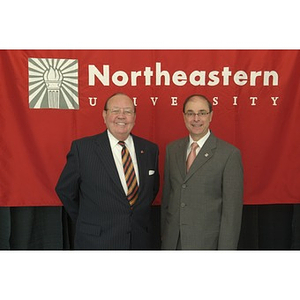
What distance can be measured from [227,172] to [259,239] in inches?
44.7

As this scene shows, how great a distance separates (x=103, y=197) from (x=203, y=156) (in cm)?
55

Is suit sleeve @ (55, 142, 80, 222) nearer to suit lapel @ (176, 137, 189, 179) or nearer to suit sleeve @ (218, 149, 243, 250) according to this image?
suit lapel @ (176, 137, 189, 179)

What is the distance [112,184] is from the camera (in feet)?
6.20

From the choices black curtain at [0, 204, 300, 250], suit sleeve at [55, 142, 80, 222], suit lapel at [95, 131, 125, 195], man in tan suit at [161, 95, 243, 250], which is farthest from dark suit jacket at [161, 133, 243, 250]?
black curtain at [0, 204, 300, 250]

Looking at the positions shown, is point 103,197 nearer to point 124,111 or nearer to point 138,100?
point 124,111

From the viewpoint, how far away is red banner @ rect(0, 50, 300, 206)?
93.4 inches

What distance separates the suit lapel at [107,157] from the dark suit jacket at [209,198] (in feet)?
0.99

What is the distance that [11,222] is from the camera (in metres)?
2.60

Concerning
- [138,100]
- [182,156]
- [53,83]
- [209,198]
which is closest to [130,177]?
[182,156]

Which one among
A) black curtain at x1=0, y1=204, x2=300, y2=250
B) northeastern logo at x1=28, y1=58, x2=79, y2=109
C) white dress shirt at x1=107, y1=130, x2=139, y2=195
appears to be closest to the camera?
white dress shirt at x1=107, y1=130, x2=139, y2=195

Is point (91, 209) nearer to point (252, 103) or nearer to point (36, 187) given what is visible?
point (36, 187)

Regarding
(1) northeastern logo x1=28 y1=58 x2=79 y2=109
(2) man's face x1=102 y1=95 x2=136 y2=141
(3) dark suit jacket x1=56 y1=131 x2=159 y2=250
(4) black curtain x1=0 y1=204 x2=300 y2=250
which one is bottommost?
(4) black curtain x1=0 y1=204 x2=300 y2=250

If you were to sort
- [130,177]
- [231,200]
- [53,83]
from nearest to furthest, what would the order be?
[231,200] → [130,177] → [53,83]

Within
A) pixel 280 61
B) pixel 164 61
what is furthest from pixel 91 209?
pixel 280 61
